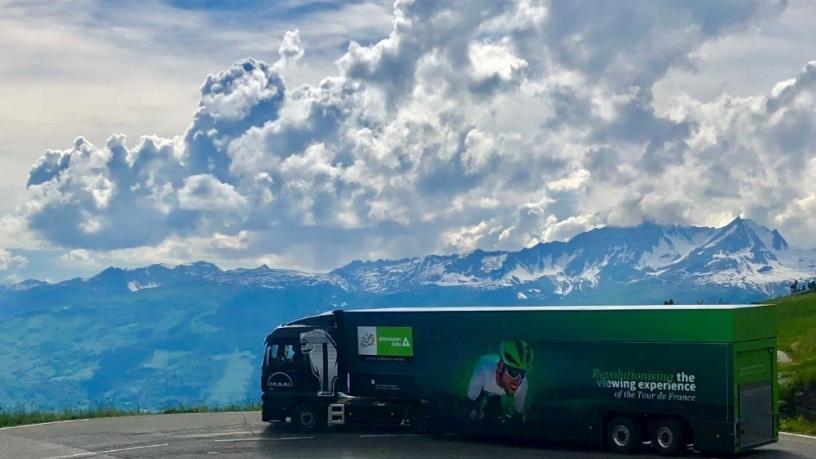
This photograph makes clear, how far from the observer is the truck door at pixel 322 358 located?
36281 millimetres

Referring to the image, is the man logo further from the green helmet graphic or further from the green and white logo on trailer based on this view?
the green helmet graphic

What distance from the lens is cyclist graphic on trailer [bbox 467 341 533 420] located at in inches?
1267

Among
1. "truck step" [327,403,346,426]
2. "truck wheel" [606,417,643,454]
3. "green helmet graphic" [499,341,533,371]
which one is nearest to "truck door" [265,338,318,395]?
"truck step" [327,403,346,426]

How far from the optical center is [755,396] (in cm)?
2920

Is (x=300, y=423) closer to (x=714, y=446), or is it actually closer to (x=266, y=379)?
(x=266, y=379)

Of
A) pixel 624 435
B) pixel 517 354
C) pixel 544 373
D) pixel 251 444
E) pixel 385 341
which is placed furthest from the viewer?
pixel 385 341

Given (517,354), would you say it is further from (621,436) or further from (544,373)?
(621,436)

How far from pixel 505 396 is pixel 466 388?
1.46m

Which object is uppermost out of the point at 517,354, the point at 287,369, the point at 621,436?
the point at 517,354

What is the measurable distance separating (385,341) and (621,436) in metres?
8.95

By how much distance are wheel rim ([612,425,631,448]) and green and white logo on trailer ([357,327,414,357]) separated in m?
7.49

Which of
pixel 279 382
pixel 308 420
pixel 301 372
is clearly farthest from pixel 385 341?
pixel 279 382

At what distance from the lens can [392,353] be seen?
116ft

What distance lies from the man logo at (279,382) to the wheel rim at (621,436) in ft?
38.1
